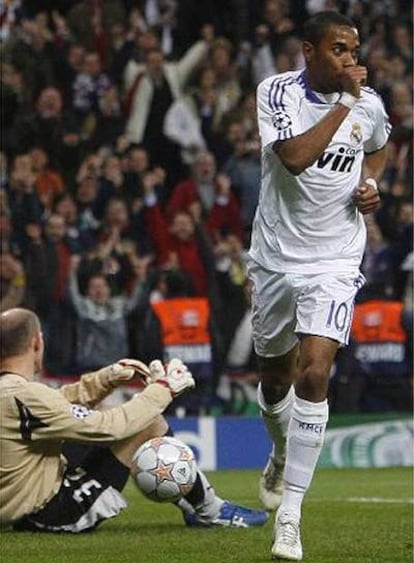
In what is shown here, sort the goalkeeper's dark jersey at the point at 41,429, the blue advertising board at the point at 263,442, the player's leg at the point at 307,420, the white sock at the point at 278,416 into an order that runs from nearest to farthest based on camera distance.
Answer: the player's leg at the point at 307,420 < the goalkeeper's dark jersey at the point at 41,429 < the white sock at the point at 278,416 < the blue advertising board at the point at 263,442

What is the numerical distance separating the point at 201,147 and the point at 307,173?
10.6 metres

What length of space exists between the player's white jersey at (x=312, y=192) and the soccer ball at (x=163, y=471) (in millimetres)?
1057

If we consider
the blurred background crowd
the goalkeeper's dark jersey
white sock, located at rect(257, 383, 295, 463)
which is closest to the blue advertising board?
the blurred background crowd

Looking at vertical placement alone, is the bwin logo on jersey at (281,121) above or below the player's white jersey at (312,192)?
above

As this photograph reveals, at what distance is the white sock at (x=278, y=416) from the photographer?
29.3 feet

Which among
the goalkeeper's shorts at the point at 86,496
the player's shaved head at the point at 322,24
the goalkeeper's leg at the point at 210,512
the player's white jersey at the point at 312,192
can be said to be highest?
the player's shaved head at the point at 322,24

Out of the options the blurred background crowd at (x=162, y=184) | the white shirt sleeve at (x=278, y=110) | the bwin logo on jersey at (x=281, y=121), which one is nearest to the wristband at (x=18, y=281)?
the blurred background crowd at (x=162, y=184)

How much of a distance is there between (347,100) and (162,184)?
10387mm

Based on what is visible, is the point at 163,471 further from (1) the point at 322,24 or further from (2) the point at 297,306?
(1) the point at 322,24

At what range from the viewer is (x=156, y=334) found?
15039mm

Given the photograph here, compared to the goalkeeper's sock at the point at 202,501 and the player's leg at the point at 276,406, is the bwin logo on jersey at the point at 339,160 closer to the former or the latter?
A: the player's leg at the point at 276,406

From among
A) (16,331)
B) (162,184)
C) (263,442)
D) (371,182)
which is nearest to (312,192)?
(371,182)

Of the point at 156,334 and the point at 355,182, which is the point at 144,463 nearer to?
the point at 355,182

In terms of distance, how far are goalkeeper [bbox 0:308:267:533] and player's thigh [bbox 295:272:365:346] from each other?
696 millimetres
